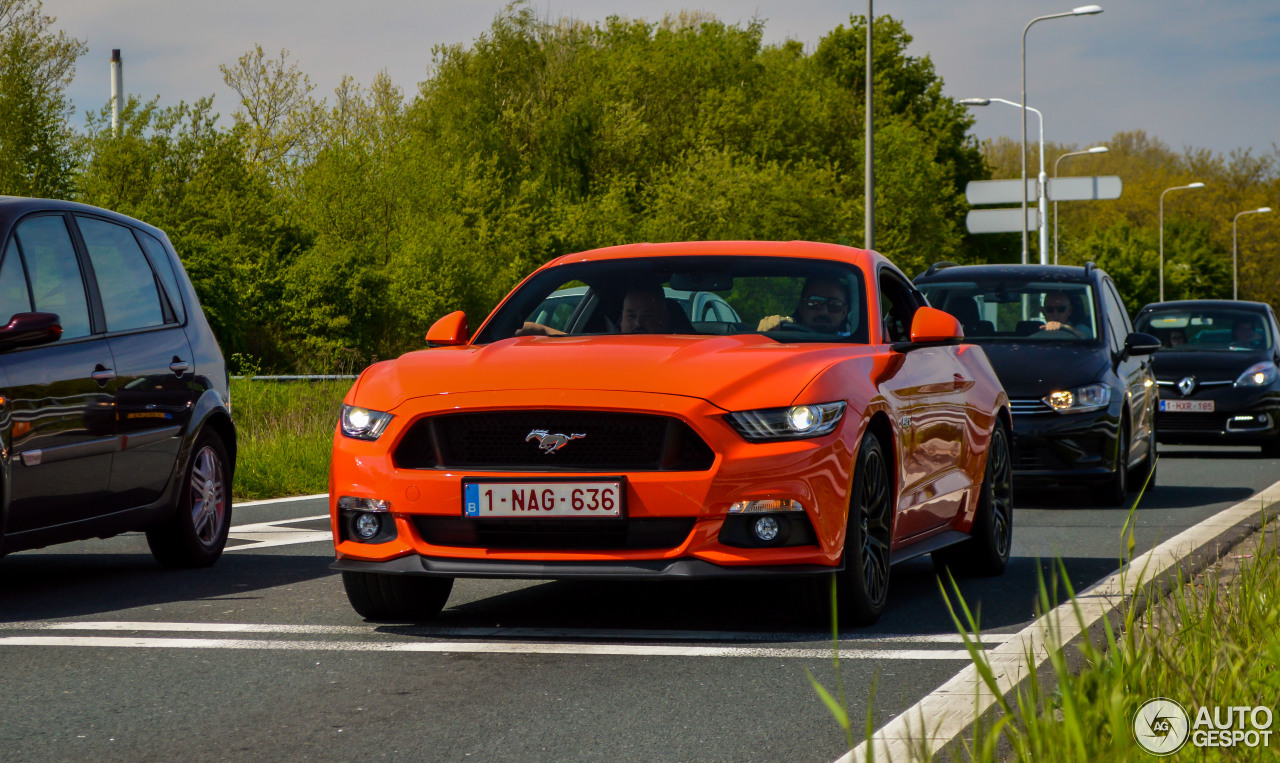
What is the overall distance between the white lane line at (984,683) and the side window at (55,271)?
4268mm

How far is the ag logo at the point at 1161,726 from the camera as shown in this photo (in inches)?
148

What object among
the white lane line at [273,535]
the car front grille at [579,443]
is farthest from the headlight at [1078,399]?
the car front grille at [579,443]

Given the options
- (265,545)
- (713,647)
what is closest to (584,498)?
(713,647)

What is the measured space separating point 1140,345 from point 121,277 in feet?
26.0

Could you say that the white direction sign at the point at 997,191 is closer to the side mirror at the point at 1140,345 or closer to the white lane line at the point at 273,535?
the side mirror at the point at 1140,345

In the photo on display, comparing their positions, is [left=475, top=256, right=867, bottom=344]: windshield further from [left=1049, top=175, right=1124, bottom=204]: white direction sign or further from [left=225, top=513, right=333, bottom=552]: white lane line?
[left=1049, top=175, right=1124, bottom=204]: white direction sign

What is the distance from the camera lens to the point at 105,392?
25.6 feet

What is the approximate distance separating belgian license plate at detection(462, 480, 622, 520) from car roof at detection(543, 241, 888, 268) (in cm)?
181

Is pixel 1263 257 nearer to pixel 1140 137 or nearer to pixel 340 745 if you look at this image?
pixel 1140 137

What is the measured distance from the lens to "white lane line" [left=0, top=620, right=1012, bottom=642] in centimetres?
632

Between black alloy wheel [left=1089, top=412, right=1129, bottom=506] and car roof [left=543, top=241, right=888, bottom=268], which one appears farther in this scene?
black alloy wheel [left=1089, top=412, right=1129, bottom=506]

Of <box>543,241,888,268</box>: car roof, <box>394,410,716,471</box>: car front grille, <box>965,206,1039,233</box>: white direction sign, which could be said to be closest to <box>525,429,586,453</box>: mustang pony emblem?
<box>394,410,716,471</box>: car front grille

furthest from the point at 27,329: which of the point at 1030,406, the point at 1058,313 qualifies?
the point at 1058,313

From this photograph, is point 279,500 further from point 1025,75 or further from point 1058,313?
point 1025,75
